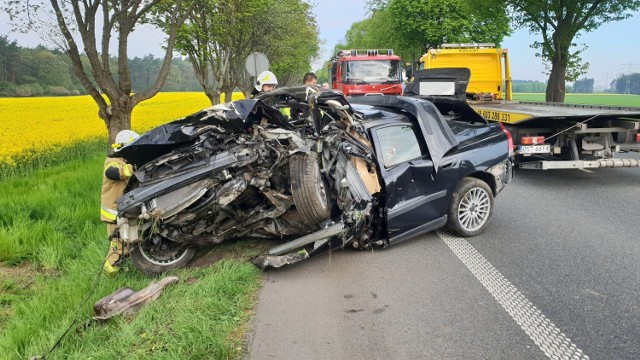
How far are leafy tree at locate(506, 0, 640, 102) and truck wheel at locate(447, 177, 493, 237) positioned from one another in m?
15.1

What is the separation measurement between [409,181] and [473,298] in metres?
1.53

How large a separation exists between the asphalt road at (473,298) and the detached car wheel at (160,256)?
3.19 ft

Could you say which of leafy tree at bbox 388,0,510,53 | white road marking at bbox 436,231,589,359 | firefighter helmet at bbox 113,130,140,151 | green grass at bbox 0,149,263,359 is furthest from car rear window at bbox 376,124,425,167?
leafy tree at bbox 388,0,510,53

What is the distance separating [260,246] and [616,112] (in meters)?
6.25

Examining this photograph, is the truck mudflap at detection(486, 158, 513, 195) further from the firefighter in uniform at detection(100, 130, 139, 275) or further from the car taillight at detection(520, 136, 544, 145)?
the firefighter in uniform at detection(100, 130, 139, 275)

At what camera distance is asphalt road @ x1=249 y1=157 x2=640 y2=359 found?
316cm

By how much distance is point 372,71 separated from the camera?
16.9 metres

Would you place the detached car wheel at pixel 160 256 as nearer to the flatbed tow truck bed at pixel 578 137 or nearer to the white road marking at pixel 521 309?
the white road marking at pixel 521 309

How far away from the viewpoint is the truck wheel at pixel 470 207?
5.41 metres

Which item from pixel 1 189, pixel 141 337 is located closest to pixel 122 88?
pixel 1 189

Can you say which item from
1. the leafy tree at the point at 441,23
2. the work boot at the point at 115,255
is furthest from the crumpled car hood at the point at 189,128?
the leafy tree at the point at 441,23

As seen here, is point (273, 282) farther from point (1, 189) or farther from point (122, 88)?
point (1, 189)

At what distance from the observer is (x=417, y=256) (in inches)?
194

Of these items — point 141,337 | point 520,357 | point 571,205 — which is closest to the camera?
point 520,357
